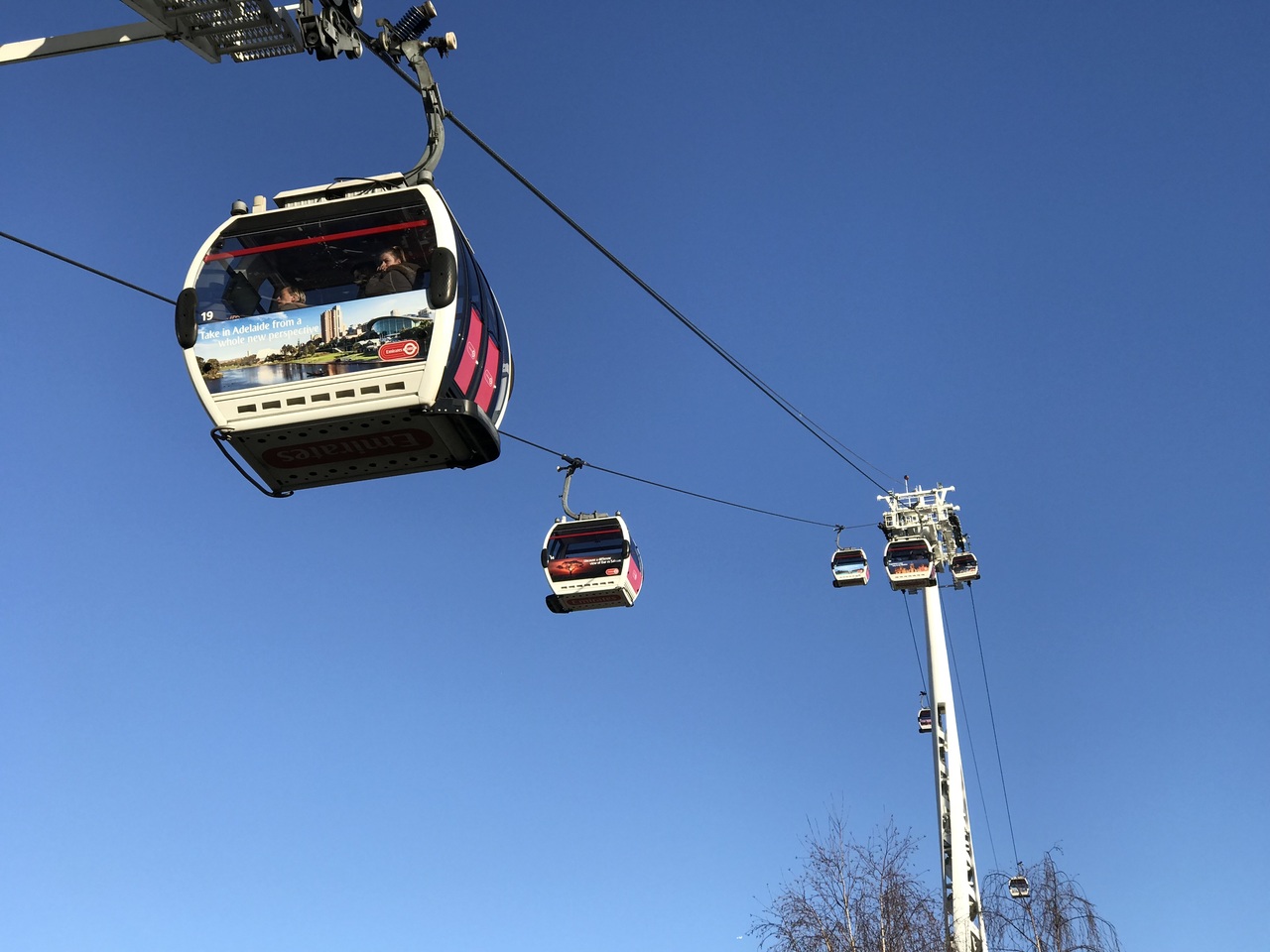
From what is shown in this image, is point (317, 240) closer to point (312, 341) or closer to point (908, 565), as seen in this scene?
point (312, 341)

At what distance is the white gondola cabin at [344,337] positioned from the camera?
8969mm

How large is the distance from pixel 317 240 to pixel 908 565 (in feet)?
72.4

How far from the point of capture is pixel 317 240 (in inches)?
383

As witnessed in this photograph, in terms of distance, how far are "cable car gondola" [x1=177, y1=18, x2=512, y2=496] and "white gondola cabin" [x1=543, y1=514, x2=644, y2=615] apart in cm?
903

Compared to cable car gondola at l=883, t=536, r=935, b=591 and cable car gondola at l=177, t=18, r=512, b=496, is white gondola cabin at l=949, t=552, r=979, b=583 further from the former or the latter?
cable car gondola at l=177, t=18, r=512, b=496

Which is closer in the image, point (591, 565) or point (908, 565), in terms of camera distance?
point (591, 565)

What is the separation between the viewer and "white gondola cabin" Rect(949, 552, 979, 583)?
33.2 m

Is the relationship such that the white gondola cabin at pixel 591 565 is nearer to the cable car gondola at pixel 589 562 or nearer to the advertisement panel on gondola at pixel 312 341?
the cable car gondola at pixel 589 562

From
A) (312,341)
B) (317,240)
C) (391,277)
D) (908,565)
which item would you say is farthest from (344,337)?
(908,565)

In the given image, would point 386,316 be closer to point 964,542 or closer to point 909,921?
point 909,921

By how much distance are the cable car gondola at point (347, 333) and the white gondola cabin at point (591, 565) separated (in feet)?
Answer: 29.6

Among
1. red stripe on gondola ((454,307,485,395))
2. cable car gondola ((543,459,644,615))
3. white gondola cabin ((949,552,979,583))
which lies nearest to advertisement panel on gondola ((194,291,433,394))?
red stripe on gondola ((454,307,485,395))

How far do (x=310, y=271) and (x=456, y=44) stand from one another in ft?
5.92

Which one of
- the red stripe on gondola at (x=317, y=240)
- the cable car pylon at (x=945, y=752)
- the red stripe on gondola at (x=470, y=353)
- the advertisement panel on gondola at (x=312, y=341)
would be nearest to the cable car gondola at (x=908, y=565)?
the cable car pylon at (x=945, y=752)
